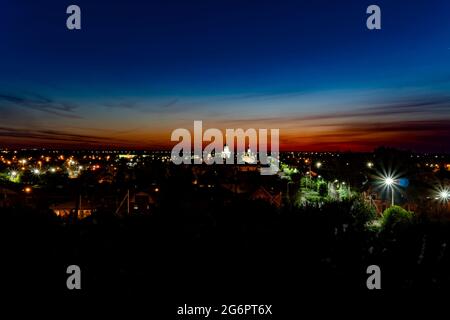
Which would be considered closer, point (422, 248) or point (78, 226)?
point (422, 248)
